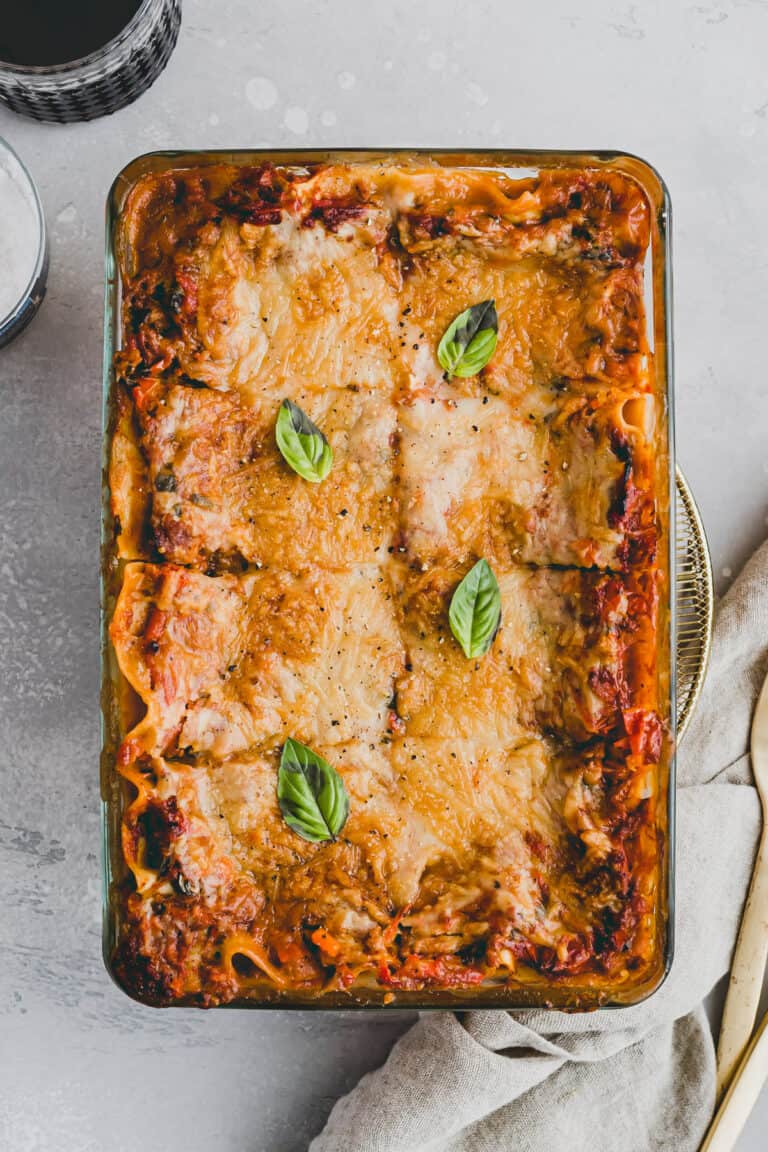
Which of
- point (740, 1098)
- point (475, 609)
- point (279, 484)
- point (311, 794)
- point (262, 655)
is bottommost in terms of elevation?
point (740, 1098)

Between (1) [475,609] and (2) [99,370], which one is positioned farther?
(2) [99,370]

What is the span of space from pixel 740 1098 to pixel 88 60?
2869mm

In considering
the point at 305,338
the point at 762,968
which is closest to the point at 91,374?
the point at 305,338

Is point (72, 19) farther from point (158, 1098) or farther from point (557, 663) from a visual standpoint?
point (158, 1098)

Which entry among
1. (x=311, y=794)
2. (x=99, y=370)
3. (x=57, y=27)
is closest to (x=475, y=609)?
(x=311, y=794)

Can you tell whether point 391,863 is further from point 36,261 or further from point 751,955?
point 36,261

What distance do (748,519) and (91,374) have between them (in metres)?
1.70

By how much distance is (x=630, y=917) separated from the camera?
227cm

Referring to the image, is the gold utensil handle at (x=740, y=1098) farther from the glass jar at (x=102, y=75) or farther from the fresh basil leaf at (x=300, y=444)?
the glass jar at (x=102, y=75)

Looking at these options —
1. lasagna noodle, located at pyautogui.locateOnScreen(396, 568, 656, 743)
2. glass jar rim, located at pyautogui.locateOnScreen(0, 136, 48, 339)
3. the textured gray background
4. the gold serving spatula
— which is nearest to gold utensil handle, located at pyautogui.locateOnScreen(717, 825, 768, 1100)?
the gold serving spatula

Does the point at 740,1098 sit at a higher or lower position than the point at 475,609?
lower

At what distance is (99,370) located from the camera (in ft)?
9.32

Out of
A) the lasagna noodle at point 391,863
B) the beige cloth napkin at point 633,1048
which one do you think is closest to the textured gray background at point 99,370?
the beige cloth napkin at point 633,1048

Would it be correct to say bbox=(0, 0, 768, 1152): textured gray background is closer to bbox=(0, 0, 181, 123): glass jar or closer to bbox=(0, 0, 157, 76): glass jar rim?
bbox=(0, 0, 181, 123): glass jar
